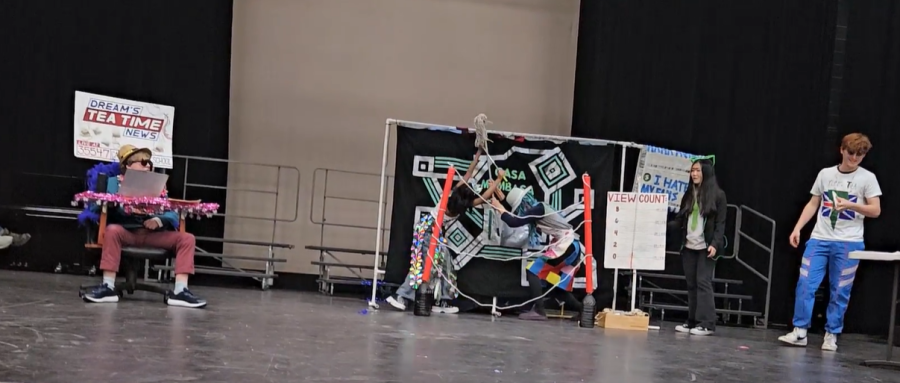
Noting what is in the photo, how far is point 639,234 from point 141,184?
357 cm

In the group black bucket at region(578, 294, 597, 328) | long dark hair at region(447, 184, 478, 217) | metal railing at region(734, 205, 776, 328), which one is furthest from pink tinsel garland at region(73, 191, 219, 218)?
metal railing at region(734, 205, 776, 328)

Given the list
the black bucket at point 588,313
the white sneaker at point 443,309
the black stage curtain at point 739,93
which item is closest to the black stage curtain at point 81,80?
the white sneaker at point 443,309

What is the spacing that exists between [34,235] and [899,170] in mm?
7984

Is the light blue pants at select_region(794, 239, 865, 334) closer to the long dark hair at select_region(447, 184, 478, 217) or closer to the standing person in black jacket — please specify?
the standing person in black jacket

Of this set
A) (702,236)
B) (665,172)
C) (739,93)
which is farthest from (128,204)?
(739,93)

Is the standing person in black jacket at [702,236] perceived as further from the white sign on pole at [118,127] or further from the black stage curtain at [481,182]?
the white sign on pole at [118,127]

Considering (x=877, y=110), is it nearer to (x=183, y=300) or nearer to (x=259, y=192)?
(x=259, y=192)

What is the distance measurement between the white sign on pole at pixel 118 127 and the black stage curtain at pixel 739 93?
4277mm

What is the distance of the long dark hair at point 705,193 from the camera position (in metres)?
5.98

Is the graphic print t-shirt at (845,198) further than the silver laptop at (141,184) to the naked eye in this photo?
Yes

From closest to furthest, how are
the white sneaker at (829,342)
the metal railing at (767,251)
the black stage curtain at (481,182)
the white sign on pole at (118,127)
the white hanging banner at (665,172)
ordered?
1. the white sneaker at (829,342)
2. the black stage curtain at (481,182)
3. the white hanging banner at (665,172)
4. the metal railing at (767,251)
5. the white sign on pole at (118,127)

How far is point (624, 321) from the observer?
6.12 metres

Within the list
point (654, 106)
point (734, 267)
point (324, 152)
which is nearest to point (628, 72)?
point (654, 106)

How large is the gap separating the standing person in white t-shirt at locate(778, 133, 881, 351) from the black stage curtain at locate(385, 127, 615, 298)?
175 cm
